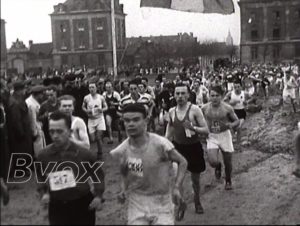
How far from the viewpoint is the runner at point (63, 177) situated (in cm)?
489

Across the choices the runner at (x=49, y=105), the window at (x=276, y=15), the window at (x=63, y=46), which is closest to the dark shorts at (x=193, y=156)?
the runner at (x=49, y=105)

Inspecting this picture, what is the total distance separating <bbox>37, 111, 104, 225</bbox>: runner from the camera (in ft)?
16.0

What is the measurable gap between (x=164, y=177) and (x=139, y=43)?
7072cm

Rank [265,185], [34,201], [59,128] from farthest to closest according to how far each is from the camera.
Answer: [265,185] → [34,201] → [59,128]

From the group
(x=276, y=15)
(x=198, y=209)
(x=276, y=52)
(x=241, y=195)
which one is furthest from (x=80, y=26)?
(x=198, y=209)

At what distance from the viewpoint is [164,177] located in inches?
204

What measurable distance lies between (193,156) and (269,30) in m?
80.5

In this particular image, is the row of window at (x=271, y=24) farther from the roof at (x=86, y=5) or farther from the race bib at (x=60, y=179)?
the race bib at (x=60, y=179)

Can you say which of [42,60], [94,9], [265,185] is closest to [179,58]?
[42,60]

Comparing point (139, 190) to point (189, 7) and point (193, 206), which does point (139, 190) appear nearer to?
point (193, 206)

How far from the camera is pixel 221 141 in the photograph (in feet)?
29.0

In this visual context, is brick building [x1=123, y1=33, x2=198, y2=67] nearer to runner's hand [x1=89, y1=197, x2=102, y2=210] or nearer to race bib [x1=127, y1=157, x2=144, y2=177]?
race bib [x1=127, y1=157, x2=144, y2=177]

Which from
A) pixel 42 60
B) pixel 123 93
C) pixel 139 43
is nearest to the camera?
pixel 123 93

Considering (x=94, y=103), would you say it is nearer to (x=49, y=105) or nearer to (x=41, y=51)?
(x=49, y=105)
